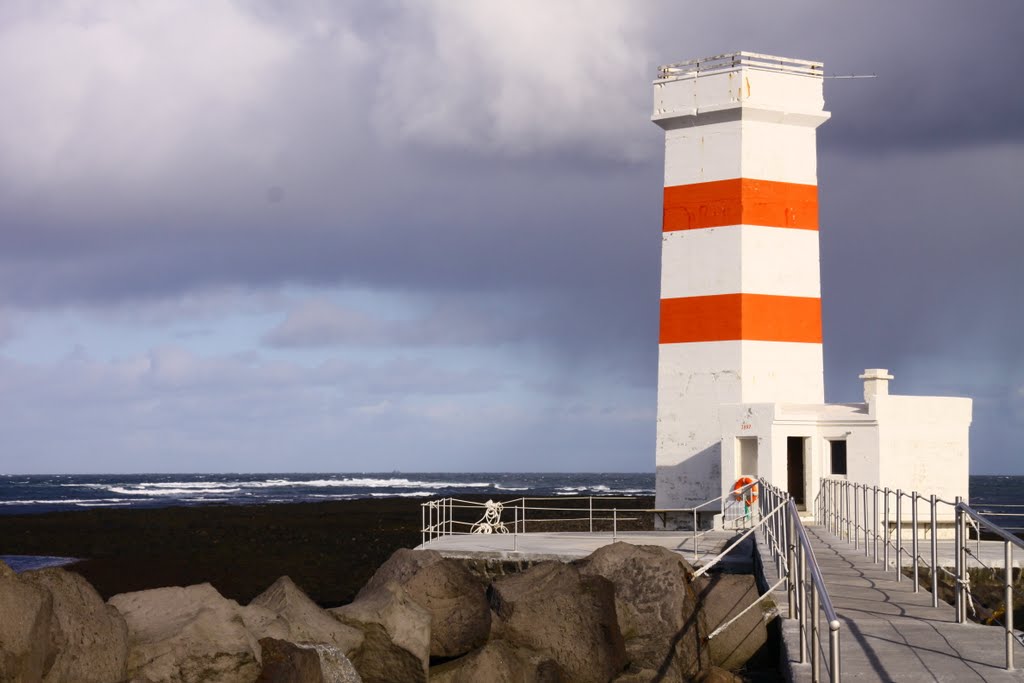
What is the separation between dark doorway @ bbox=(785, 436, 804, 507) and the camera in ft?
67.7

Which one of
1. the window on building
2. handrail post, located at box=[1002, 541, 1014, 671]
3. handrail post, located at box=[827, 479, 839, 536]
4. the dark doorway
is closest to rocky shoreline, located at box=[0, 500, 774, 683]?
handrail post, located at box=[1002, 541, 1014, 671]

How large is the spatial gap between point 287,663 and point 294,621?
1422mm

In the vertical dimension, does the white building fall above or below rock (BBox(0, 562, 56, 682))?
above

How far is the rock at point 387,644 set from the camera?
948cm

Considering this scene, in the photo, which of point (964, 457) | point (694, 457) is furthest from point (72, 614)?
point (964, 457)

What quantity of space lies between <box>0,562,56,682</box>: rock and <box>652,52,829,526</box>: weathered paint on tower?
574 inches

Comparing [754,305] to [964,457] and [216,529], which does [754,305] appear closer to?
[964,457]

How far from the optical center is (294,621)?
362 inches

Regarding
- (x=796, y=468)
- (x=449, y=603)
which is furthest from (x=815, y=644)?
(x=796, y=468)

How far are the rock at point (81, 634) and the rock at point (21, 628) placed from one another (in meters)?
0.22

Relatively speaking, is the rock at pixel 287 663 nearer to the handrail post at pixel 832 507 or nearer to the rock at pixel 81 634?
the rock at pixel 81 634

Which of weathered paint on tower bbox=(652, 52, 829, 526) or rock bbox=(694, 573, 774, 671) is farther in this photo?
weathered paint on tower bbox=(652, 52, 829, 526)

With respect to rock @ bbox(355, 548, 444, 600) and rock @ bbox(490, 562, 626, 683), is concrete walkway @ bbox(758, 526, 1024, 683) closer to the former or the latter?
rock @ bbox(490, 562, 626, 683)

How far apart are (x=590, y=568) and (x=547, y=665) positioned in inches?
86.1
